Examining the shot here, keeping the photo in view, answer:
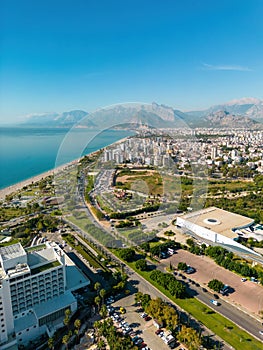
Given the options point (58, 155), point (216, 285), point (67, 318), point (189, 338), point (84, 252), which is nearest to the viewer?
point (189, 338)

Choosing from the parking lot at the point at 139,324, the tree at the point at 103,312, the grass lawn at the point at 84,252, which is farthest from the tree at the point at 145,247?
the tree at the point at 103,312

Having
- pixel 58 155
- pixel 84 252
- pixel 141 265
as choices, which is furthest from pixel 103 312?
pixel 58 155

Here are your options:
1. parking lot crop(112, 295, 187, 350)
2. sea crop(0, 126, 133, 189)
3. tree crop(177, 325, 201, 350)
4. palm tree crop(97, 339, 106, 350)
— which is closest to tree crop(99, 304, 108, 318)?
parking lot crop(112, 295, 187, 350)

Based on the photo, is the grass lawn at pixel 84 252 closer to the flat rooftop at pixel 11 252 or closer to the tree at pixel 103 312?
the tree at pixel 103 312

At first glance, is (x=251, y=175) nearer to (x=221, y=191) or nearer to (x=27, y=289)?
(x=221, y=191)

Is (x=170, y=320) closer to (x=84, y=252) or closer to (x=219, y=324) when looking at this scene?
(x=219, y=324)

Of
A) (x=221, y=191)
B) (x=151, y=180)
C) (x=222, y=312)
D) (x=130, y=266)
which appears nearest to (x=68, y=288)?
(x=130, y=266)

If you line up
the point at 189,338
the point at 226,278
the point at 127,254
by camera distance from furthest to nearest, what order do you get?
the point at 127,254 < the point at 226,278 < the point at 189,338
